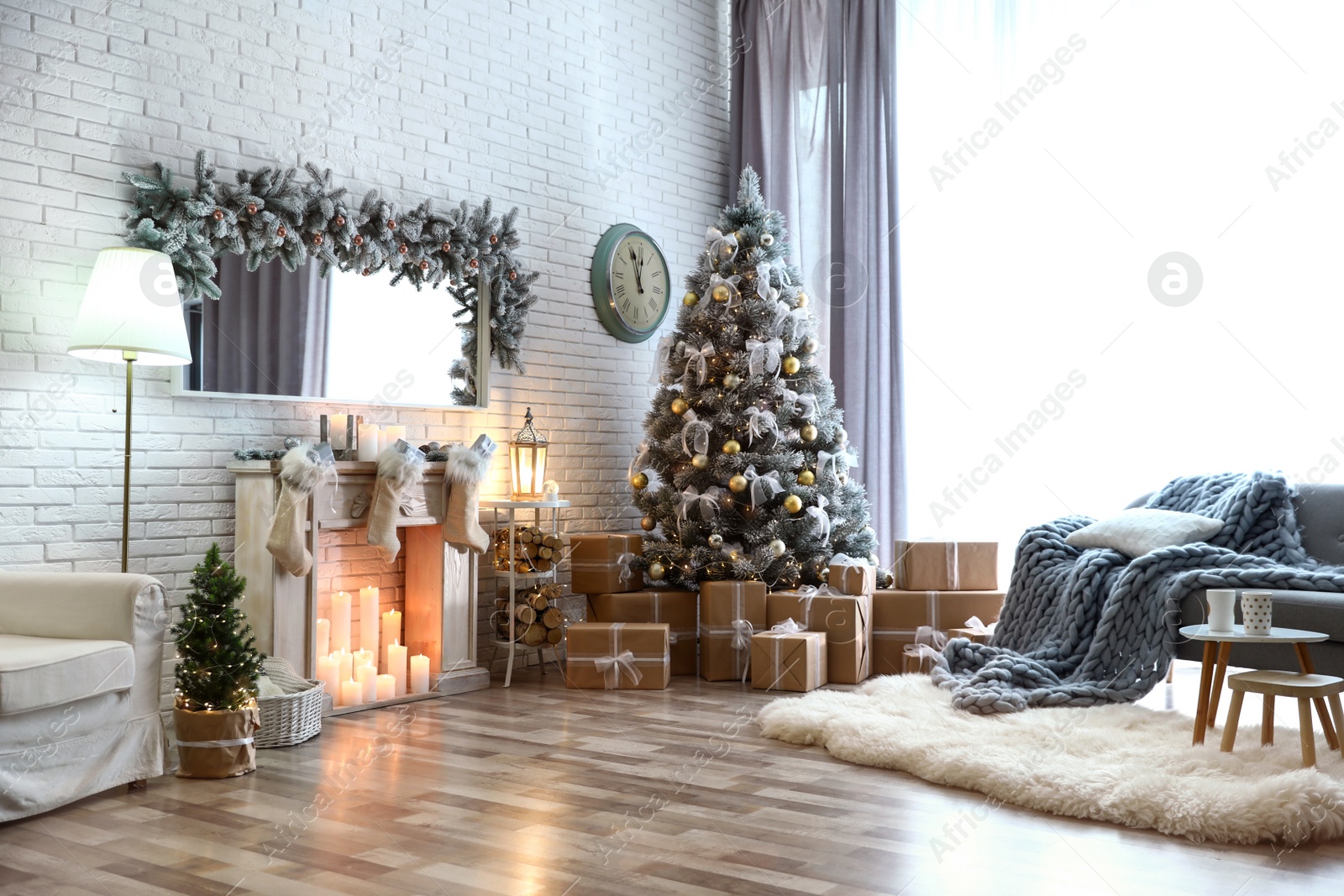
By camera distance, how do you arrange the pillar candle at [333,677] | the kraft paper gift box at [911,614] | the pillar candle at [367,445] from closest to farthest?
the pillar candle at [333,677], the pillar candle at [367,445], the kraft paper gift box at [911,614]

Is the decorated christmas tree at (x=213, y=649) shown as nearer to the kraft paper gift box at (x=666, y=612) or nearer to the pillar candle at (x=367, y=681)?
the pillar candle at (x=367, y=681)

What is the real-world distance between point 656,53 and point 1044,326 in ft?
8.31

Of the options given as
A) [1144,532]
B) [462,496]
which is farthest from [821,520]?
[462,496]

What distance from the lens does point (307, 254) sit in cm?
433

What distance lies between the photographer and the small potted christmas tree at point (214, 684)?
3195 millimetres

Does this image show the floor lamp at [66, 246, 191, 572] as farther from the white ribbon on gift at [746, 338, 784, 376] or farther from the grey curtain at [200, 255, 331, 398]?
the white ribbon on gift at [746, 338, 784, 376]

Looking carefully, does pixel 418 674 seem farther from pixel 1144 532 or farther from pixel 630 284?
pixel 1144 532

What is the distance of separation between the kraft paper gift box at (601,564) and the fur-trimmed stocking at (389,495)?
959 millimetres

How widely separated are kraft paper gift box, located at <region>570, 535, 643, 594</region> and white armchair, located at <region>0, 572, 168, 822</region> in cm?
199

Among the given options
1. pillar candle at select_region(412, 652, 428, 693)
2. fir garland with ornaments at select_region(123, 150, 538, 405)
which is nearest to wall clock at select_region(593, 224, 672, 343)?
fir garland with ornaments at select_region(123, 150, 538, 405)

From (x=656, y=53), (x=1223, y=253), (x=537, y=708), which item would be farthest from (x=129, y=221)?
(x=1223, y=253)

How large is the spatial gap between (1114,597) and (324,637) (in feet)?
9.26

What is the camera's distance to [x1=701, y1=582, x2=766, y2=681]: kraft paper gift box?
4770 mm

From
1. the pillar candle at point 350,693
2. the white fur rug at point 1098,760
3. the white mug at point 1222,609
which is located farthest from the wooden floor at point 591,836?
the white mug at point 1222,609
